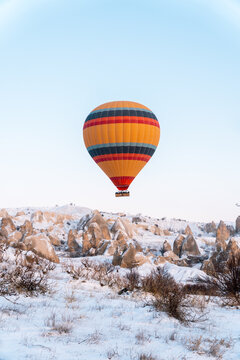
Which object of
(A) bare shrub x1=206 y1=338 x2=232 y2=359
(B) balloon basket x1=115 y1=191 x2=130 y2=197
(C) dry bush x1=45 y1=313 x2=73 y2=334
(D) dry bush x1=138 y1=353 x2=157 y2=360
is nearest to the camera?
(D) dry bush x1=138 y1=353 x2=157 y2=360

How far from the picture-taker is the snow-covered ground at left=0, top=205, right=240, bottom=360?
5316 mm

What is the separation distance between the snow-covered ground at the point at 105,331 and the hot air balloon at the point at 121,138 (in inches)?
872

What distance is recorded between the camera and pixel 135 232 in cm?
5662

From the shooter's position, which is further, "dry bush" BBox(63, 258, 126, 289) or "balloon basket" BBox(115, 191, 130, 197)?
"balloon basket" BBox(115, 191, 130, 197)

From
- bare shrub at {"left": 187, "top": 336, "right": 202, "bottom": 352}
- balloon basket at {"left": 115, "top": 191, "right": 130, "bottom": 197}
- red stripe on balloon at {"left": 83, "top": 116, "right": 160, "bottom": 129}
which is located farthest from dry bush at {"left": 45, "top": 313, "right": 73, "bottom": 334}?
balloon basket at {"left": 115, "top": 191, "right": 130, "bottom": 197}

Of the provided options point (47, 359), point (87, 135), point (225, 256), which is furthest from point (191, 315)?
point (225, 256)

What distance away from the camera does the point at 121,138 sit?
30859 millimetres

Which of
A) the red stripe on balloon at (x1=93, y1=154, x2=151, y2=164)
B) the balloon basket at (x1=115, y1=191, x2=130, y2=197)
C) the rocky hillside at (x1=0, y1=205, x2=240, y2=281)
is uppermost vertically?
the red stripe on balloon at (x1=93, y1=154, x2=151, y2=164)

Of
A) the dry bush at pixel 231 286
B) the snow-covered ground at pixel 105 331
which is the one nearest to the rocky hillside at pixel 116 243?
the dry bush at pixel 231 286

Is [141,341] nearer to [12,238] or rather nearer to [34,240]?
[34,240]

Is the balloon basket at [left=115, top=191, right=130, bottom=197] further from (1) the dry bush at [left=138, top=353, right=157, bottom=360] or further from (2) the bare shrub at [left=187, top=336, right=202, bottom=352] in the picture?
(1) the dry bush at [left=138, top=353, right=157, bottom=360]

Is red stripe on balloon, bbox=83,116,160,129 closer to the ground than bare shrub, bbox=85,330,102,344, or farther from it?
farther from it

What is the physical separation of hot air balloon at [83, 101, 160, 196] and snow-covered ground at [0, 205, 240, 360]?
22.1 m

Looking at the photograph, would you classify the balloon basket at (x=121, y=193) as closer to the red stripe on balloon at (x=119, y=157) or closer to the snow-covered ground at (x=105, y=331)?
the red stripe on balloon at (x=119, y=157)
